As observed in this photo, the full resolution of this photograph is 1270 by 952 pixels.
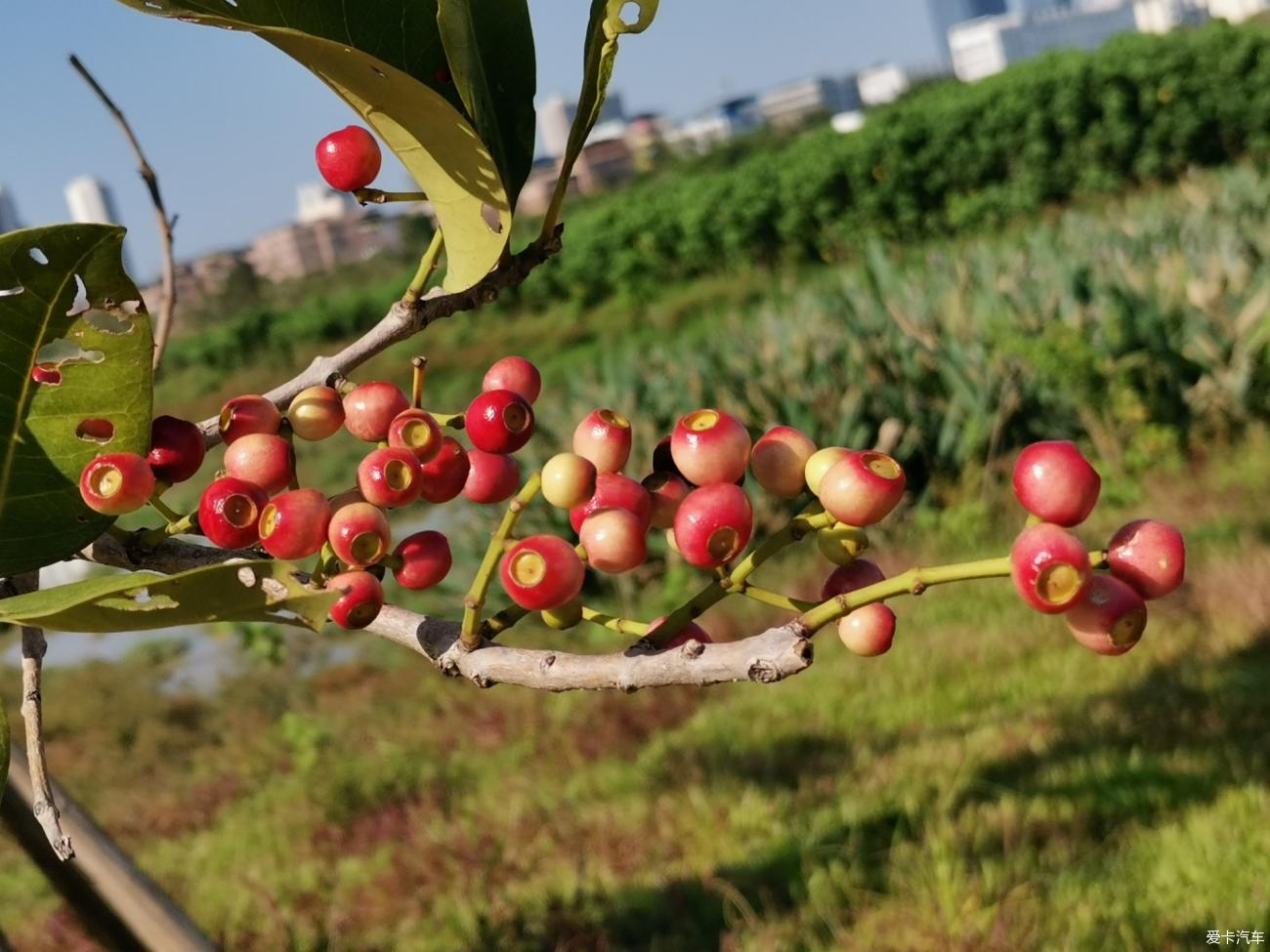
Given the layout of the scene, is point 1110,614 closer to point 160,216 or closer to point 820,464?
point 820,464

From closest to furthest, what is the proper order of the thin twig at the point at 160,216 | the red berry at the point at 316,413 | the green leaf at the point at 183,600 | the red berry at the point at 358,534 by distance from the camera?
the green leaf at the point at 183,600 < the red berry at the point at 358,534 < the red berry at the point at 316,413 < the thin twig at the point at 160,216

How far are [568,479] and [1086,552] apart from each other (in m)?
0.25

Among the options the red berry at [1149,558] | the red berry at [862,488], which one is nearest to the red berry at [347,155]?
the red berry at [862,488]

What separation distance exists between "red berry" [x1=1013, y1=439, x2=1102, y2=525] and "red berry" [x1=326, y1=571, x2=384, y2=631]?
0.31m

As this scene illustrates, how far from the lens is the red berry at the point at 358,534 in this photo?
60 centimetres

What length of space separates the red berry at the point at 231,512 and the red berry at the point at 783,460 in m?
0.26

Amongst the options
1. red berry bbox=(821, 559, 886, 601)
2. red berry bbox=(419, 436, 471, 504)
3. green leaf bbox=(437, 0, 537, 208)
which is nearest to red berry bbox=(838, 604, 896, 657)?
red berry bbox=(821, 559, 886, 601)

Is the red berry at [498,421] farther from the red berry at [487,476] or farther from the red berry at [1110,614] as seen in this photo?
the red berry at [1110,614]

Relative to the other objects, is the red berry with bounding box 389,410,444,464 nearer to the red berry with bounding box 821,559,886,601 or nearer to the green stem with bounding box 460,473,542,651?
the green stem with bounding box 460,473,542,651

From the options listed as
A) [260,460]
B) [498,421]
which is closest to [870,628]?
[498,421]

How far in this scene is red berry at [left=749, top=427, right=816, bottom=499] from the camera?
66 centimetres

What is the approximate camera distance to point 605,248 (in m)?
21.5

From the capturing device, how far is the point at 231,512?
25.0 inches

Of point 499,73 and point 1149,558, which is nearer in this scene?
point 1149,558
